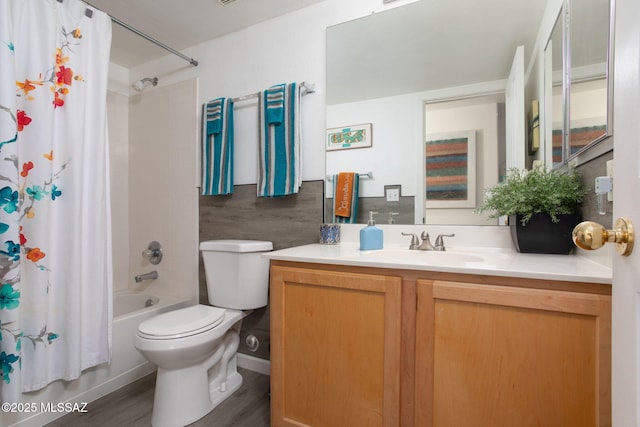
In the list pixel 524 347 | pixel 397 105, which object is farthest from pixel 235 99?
pixel 524 347

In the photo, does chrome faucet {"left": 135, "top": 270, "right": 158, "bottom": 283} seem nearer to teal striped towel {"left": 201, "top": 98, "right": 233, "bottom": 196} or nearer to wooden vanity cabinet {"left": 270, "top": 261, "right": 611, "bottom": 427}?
teal striped towel {"left": 201, "top": 98, "right": 233, "bottom": 196}

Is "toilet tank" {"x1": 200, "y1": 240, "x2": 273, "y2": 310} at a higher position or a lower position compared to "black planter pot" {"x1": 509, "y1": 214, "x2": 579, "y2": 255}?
lower

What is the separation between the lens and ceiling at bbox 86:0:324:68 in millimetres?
1798

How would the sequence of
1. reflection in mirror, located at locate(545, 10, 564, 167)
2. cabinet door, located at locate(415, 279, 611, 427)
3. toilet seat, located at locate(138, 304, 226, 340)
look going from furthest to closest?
toilet seat, located at locate(138, 304, 226, 340) < reflection in mirror, located at locate(545, 10, 564, 167) < cabinet door, located at locate(415, 279, 611, 427)

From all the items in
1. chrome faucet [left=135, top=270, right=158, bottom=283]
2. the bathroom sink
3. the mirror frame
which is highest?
the mirror frame

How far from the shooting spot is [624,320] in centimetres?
52

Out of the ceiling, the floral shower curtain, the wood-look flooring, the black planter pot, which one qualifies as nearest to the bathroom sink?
the black planter pot

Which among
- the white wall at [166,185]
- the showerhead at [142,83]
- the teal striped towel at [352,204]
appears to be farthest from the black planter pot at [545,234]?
the showerhead at [142,83]

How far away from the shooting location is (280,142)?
1.83 meters

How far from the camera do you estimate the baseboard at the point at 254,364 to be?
6.32 ft

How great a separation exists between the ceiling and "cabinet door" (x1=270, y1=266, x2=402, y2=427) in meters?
1.57

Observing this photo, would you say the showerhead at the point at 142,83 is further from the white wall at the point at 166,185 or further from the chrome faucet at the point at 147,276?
the chrome faucet at the point at 147,276

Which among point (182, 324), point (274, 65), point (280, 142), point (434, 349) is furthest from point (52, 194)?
point (434, 349)

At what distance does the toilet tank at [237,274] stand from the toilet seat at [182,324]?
0.14 m
